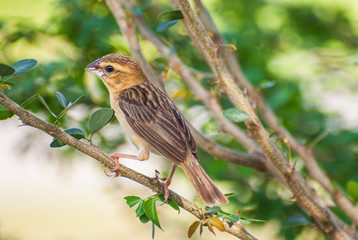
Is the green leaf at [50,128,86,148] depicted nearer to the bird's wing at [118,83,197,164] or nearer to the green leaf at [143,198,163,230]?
the green leaf at [143,198,163,230]

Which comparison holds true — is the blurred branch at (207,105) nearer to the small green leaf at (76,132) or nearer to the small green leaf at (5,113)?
the small green leaf at (76,132)

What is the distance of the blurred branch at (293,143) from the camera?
2.83 metres

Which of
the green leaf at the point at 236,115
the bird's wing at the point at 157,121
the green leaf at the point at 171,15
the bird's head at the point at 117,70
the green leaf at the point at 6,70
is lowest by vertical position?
the bird's wing at the point at 157,121

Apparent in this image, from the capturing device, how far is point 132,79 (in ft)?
10.1

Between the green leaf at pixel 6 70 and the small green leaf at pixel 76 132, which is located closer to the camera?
the green leaf at pixel 6 70

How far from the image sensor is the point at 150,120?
2.76 meters

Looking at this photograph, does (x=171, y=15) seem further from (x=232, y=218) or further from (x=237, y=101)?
(x=232, y=218)

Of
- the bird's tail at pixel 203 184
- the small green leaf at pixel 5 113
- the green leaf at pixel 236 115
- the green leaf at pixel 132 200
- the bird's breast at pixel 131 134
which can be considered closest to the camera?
the small green leaf at pixel 5 113

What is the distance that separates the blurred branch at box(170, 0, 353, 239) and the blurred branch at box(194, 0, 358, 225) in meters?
0.31

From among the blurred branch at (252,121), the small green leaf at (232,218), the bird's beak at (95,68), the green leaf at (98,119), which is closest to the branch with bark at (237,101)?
the blurred branch at (252,121)

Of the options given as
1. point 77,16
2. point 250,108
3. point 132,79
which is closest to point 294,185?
point 250,108

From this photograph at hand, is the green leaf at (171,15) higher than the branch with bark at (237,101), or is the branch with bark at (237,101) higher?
the green leaf at (171,15)

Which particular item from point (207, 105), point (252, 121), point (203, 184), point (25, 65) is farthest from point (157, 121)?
point (25, 65)

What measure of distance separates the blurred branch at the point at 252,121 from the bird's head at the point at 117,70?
71 centimetres
